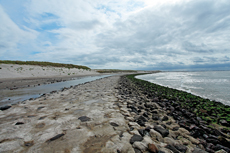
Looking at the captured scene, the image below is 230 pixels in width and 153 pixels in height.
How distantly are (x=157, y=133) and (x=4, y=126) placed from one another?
417 centimetres

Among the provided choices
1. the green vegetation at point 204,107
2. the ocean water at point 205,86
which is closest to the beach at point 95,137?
the green vegetation at point 204,107

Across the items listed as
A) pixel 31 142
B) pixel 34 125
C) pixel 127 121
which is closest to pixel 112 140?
pixel 127 121

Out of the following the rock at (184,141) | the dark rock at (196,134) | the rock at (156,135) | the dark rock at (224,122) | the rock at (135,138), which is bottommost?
the dark rock at (224,122)

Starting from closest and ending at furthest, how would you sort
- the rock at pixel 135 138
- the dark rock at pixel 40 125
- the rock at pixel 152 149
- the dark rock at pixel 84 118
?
the rock at pixel 152 149 → the rock at pixel 135 138 → the dark rock at pixel 40 125 → the dark rock at pixel 84 118

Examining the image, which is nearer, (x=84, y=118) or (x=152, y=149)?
(x=152, y=149)

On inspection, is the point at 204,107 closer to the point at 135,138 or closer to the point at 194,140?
the point at 194,140

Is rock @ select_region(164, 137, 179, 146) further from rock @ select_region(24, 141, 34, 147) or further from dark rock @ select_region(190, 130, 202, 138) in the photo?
rock @ select_region(24, 141, 34, 147)

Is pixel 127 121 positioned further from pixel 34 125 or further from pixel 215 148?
pixel 34 125

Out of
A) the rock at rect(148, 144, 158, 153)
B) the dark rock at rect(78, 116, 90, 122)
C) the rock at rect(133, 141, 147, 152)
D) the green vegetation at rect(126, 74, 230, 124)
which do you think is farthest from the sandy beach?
the green vegetation at rect(126, 74, 230, 124)

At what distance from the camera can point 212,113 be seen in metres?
5.23

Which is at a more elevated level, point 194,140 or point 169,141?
point 169,141

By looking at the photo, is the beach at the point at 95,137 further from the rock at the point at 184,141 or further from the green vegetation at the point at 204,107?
the green vegetation at the point at 204,107

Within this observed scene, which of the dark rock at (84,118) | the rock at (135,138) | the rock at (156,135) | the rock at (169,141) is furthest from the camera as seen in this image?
the dark rock at (84,118)

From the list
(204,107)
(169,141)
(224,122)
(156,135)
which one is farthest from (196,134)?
(204,107)
